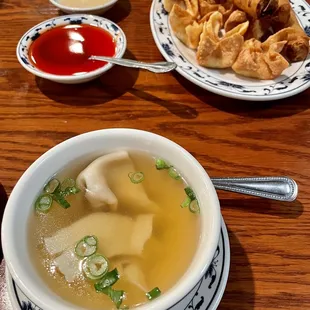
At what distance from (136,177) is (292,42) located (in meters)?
0.92

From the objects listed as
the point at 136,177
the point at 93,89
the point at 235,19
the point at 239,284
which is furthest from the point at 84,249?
the point at 235,19

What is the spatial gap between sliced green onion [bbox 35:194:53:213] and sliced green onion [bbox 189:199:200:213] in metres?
0.35

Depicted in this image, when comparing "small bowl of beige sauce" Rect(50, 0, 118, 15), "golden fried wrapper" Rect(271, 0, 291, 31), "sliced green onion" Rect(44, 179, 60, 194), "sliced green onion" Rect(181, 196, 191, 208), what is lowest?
"sliced green onion" Rect(44, 179, 60, 194)

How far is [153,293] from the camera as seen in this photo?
0.89 metres

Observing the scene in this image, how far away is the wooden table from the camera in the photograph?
1108mm

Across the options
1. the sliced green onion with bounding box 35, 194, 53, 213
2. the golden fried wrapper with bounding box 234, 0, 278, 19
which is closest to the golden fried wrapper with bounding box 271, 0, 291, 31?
the golden fried wrapper with bounding box 234, 0, 278, 19

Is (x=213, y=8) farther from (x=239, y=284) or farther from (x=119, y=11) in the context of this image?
(x=239, y=284)

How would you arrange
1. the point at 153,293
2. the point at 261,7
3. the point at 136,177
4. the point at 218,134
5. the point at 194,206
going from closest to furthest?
the point at 153,293, the point at 194,206, the point at 136,177, the point at 218,134, the point at 261,7

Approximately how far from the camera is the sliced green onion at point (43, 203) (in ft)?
3.30

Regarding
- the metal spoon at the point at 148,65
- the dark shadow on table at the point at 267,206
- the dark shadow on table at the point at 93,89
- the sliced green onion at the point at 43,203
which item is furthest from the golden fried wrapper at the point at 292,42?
the sliced green onion at the point at 43,203

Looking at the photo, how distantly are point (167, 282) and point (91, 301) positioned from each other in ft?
0.55

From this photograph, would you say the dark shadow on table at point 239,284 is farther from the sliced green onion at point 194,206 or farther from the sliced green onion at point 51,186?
the sliced green onion at point 51,186

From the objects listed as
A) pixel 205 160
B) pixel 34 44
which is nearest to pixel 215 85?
pixel 205 160

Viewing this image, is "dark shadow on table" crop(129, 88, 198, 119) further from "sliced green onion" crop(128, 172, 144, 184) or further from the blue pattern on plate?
"sliced green onion" crop(128, 172, 144, 184)
